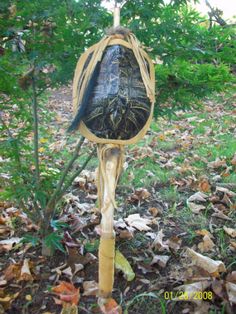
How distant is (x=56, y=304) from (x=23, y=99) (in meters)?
0.97

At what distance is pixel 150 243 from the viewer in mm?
2117

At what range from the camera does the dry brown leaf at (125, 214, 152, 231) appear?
2.24 metres

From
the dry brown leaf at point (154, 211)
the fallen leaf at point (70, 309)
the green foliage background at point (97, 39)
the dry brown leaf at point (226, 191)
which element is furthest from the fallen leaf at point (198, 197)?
the fallen leaf at point (70, 309)

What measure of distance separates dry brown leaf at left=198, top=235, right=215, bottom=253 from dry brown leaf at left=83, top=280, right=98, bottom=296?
608 mm

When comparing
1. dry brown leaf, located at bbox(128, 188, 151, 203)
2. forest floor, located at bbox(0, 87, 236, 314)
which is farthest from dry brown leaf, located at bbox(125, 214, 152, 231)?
dry brown leaf, located at bbox(128, 188, 151, 203)

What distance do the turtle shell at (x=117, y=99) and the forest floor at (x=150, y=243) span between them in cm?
73

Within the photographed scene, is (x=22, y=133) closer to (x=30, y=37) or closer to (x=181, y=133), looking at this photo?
(x=30, y=37)

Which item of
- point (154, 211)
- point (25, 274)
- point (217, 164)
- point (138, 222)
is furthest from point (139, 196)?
point (25, 274)

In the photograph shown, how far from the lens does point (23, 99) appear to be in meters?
1.88

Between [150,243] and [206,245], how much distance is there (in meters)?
0.30

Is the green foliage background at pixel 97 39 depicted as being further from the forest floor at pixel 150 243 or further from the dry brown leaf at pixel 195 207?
the dry brown leaf at pixel 195 207
